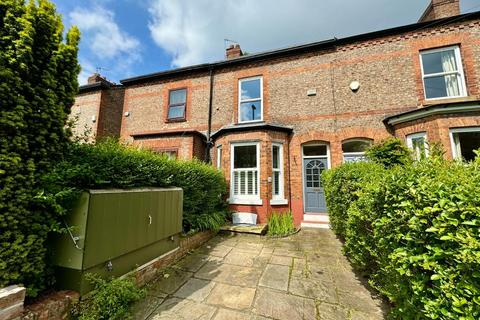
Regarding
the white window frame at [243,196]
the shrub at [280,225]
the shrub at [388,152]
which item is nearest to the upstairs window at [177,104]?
the white window frame at [243,196]

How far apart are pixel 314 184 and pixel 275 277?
205 inches

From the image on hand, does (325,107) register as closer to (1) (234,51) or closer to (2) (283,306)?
(1) (234,51)

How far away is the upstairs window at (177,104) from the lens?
10344mm

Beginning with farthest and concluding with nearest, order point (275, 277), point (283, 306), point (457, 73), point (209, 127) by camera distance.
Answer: point (209, 127) → point (457, 73) → point (275, 277) → point (283, 306)

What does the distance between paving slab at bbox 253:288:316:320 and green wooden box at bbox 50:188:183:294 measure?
198 centimetres

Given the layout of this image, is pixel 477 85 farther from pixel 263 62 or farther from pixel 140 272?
pixel 140 272

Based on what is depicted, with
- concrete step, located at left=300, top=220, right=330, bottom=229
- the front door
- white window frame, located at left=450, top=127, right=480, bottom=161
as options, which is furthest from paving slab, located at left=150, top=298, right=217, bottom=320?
white window frame, located at left=450, top=127, right=480, bottom=161

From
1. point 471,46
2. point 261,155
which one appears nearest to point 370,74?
point 471,46

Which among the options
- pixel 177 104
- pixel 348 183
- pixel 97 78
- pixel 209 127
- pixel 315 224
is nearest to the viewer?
pixel 348 183

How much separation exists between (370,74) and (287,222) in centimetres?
649

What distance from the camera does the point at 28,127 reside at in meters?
2.17

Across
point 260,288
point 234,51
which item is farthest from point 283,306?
point 234,51

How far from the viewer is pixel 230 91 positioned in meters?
9.62

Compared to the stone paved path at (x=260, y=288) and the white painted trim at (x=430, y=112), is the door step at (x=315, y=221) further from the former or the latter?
the white painted trim at (x=430, y=112)
